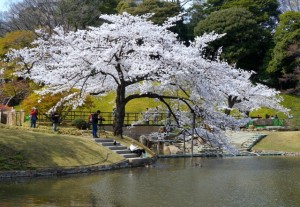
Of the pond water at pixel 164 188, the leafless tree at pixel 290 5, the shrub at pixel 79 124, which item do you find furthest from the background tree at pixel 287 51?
the pond water at pixel 164 188

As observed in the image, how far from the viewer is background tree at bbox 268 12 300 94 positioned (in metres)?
49.5

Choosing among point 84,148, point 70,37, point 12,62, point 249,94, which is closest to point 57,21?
point 12,62

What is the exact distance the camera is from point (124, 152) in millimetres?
24203

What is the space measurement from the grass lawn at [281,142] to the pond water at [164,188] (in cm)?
1147

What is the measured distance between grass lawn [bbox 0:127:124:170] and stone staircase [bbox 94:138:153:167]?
23.4 inches

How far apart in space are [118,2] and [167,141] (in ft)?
123

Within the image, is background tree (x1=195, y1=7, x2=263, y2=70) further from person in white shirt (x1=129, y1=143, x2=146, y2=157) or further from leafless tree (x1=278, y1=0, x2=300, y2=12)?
person in white shirt (x1=129, y1=143, x2=146, y2=157)

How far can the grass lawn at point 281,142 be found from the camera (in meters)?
34.7

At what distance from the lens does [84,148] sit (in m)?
22.6

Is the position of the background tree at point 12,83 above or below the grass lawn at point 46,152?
above

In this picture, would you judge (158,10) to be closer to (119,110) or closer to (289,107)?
(289,107)

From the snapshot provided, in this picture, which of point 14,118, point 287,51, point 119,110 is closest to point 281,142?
point 119,110

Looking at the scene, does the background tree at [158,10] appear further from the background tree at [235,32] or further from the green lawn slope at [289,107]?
the green lawn slope at [289,107]

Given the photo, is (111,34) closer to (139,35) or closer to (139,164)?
(139,35)
